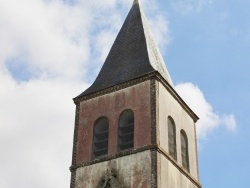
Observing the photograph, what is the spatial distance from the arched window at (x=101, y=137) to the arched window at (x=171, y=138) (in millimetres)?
2601

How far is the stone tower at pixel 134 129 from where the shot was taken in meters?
22.8

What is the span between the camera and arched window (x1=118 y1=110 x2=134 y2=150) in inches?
939

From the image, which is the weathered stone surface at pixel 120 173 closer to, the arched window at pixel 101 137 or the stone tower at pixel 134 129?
the stone tower at pixel 134 129

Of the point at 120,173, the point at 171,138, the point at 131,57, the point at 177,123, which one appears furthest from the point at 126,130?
the point at 131,57

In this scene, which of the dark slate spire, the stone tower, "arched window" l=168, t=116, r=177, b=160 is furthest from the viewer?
the dark slate spire

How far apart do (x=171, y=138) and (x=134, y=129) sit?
5.99 feet

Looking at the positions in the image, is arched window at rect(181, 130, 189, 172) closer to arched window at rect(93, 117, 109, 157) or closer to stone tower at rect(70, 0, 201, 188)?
stone tower at rect(70, 0, 201, 188)

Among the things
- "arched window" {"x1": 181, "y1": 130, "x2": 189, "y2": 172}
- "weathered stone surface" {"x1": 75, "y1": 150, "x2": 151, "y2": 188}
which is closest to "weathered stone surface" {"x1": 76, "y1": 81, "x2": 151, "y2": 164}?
"weathered stone surface" {"x1": 75, "y1": 150, "x2": 151, "y2": 188}

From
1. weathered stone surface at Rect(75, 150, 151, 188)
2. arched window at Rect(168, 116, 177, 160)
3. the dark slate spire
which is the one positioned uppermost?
the dark slate spire

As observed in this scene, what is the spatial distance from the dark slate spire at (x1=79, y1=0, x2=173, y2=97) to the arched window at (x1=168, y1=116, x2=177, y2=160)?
2.28 meters

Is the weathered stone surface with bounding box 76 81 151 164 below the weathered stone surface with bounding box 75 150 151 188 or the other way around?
the other way around

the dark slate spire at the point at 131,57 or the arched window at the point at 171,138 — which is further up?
the dark slate spire at the point at 131,57

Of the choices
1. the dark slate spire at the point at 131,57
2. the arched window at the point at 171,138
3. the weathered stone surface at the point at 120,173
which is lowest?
the weathered stone surface at the point at 120,173

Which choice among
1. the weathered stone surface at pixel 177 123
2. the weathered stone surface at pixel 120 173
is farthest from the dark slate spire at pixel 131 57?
the weathered stone surface at pixel 120 173
